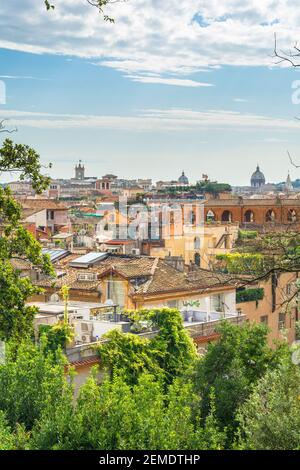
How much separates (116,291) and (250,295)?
239 inches

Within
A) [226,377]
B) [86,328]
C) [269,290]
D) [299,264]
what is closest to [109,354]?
[86,328]

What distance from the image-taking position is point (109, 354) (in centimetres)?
1585

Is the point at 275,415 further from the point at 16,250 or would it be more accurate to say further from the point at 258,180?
the point at 258,180

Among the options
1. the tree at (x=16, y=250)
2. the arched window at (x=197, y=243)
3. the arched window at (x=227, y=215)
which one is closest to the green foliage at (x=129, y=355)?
the tree at (x=16, y=250)

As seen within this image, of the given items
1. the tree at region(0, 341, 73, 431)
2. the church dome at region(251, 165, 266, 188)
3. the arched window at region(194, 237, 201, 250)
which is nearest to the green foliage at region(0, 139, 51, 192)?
the tree at region(0, 341, 73, 431)

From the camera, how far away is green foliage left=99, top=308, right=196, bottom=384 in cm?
1597

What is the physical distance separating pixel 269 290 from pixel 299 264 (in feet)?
66.4

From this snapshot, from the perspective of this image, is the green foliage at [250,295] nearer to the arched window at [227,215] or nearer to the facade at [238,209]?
the facade at [238,209]

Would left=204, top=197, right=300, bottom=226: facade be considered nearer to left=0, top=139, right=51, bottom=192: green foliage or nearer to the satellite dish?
the satellite dish

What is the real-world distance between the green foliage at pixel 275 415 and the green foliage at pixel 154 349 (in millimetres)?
5372

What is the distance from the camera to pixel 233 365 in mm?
12773

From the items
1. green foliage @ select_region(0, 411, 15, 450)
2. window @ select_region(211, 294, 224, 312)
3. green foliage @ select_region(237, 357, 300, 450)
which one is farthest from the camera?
window @ select_region(211, 294, 224, 312)

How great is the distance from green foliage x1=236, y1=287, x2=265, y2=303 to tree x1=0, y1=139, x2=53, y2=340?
13827mm
